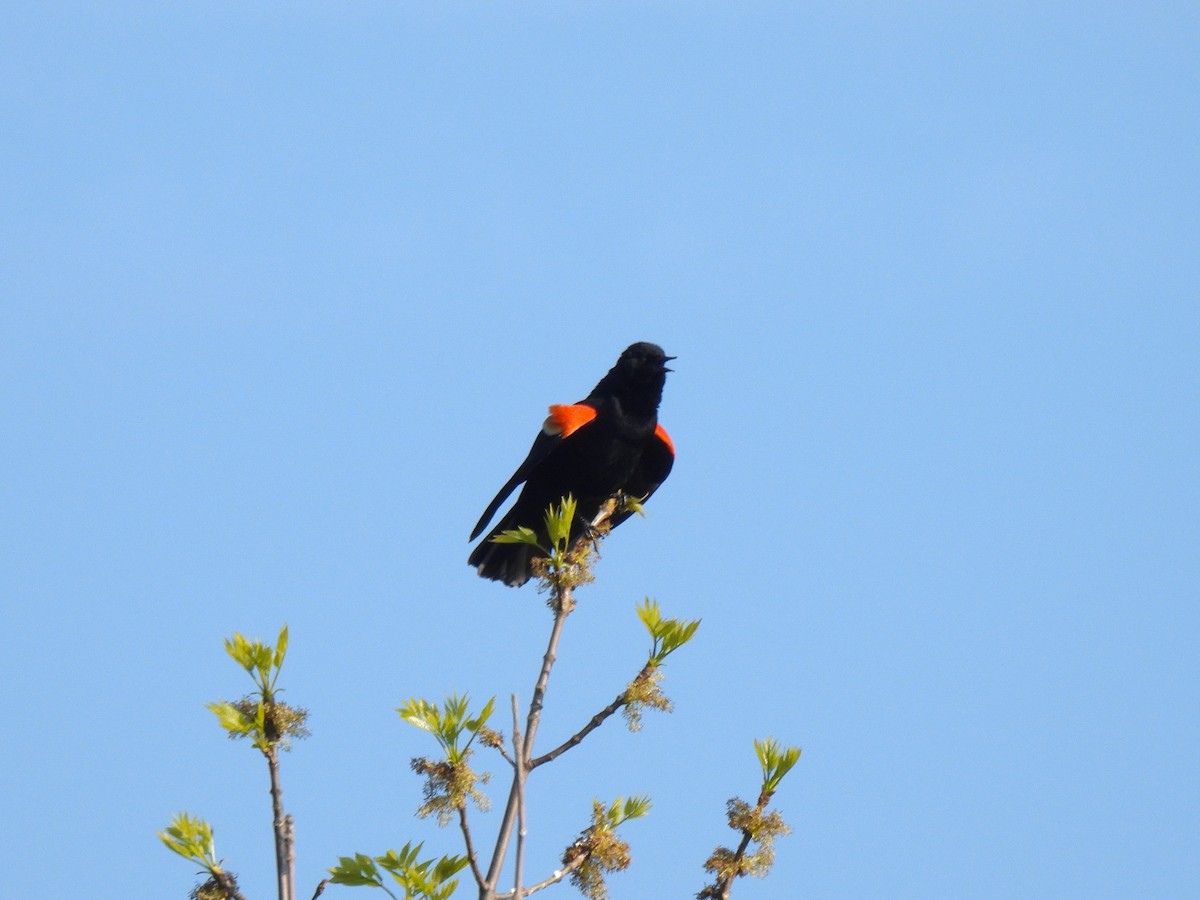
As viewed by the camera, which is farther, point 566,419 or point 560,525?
point 566,419

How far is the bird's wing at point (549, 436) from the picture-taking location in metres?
6.45

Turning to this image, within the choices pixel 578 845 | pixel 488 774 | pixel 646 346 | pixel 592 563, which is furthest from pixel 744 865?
pixel 646 346

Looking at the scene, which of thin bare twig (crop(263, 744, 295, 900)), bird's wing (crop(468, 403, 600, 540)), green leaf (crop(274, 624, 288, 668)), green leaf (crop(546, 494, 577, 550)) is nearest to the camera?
thin bare twig (crop(263, 744, 295, 900))

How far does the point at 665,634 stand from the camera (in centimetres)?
322

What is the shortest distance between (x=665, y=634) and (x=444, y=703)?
0.56 meters

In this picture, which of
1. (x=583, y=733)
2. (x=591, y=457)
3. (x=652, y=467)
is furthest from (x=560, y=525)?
(x=652, y=467)

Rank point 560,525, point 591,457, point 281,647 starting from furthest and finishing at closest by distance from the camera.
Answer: point 591,457
point 560,525
point 281,647

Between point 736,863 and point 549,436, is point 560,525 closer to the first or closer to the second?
point 736,863

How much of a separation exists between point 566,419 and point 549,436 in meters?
0.11

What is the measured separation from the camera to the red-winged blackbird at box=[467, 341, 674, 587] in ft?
21.3

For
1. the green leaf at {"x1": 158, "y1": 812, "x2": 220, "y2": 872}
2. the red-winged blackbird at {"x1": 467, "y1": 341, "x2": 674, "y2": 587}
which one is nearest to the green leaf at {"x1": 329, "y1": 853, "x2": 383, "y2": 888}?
the green leaf at {"x1": 158, "y1": 812, "x2": 220, "y2": 872}

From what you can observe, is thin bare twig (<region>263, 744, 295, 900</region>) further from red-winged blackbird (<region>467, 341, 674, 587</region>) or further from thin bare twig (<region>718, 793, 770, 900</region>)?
red-winged blackbird (<region>467, 341, 674, 587</region>)

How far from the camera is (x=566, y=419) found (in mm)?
6496


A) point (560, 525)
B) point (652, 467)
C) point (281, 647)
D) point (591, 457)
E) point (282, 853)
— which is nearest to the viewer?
point (282, 853)
